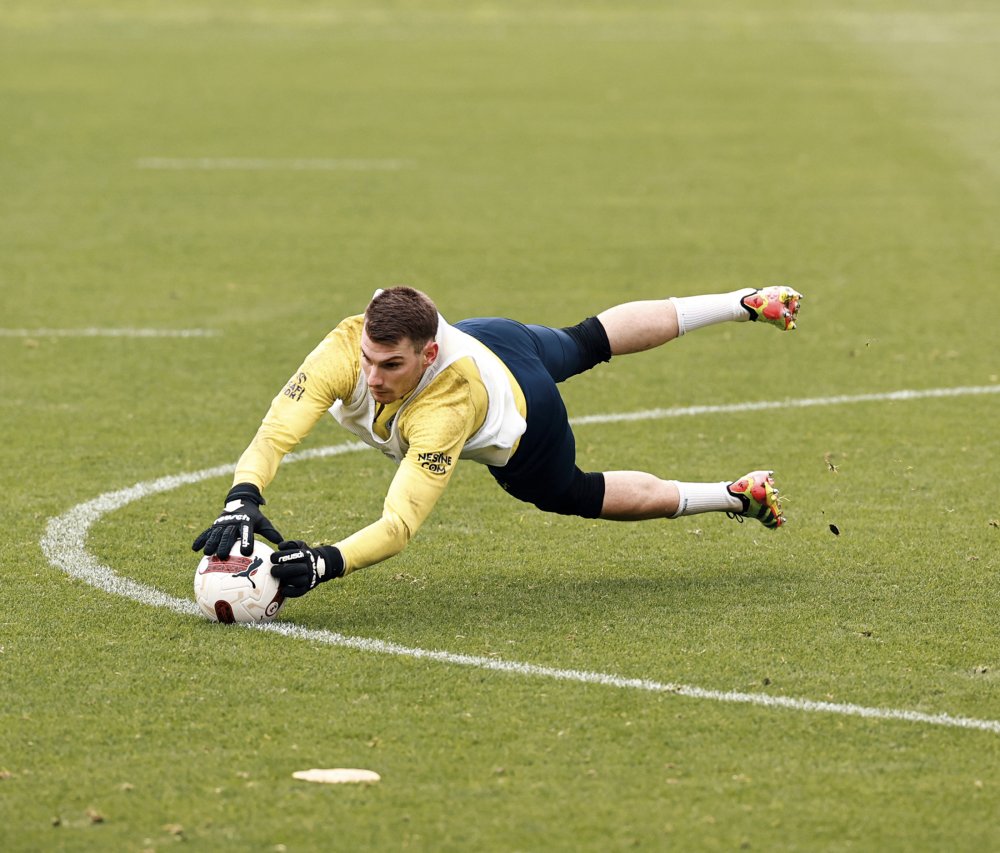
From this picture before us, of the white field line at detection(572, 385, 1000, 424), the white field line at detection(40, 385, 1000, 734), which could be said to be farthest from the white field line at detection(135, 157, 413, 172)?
the white field line at detection(40, 385, 1000, 734)

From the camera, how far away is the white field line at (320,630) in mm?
5660

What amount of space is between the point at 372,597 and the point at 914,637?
6.81 feet

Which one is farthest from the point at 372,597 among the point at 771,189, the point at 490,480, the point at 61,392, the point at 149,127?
the point at 149,127

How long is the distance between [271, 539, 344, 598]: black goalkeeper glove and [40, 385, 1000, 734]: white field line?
214 mm

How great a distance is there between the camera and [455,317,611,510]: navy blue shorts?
270 inches

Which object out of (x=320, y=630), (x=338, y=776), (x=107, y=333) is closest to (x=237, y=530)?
(x=320, y=630)

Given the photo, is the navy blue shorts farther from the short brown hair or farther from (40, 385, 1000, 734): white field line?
(40, 385, 1000, 734): white field line

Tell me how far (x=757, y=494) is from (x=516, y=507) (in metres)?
1.36

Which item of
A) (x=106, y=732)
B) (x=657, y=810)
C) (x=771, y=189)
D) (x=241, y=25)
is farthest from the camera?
(x=241, y=25)

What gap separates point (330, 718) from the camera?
559 cm

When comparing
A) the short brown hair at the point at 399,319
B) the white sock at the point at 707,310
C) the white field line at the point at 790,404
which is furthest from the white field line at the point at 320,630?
the white sock at the point at 707,310

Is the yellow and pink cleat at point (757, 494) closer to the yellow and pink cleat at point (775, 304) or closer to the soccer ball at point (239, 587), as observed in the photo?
the yellow and pink cleat at point (775, 304)

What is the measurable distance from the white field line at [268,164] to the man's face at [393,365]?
1240 cm

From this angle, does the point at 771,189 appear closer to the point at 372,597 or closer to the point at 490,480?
the point at 490,480
